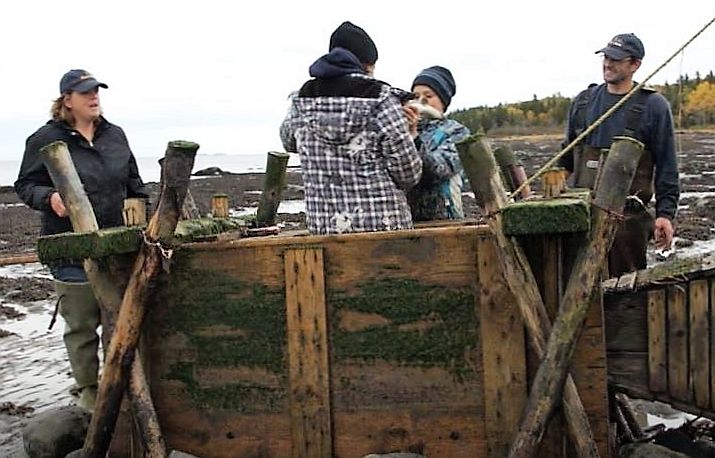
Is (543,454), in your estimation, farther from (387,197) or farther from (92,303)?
(92,303)

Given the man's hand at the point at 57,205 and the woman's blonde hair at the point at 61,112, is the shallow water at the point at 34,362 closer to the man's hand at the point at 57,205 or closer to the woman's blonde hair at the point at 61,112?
the man's hand at the point at 57,205

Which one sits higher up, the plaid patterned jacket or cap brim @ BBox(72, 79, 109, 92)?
cap brim @ BBox(72, 79, 109, 92)

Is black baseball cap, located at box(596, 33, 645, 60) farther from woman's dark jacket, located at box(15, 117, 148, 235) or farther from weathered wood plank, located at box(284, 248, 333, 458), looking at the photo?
woman's dark jacket, located at box(15, 117, 148, 235)

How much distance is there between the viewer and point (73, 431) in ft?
21.3

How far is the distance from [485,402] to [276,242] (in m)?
1.54

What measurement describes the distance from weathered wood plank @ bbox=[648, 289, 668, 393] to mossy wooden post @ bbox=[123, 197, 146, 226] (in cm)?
313

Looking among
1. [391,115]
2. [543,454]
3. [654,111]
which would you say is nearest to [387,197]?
[391,115]

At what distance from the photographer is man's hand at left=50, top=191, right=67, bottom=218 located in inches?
251

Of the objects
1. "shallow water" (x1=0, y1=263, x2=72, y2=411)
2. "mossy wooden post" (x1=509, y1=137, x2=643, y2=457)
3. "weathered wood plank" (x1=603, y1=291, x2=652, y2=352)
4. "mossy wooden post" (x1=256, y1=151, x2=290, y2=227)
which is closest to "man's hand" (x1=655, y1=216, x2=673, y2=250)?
"weathered wood plank" (x1=603, y1=291, x2=652, y2=352)

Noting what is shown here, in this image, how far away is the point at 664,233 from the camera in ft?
22.0

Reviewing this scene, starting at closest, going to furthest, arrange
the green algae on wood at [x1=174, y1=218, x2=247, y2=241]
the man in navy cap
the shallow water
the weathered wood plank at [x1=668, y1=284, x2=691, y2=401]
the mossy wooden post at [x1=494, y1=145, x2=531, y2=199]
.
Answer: the weathered wood plank at [x1=668, y1=284, x2=691, y2=401], the green algae on wood at [x1=174, y1=218, x2=247, y2=241], the man in navy cap, the mossy wooden post at [x1=494, y1=145, x2=531, y2=199], the shallow water

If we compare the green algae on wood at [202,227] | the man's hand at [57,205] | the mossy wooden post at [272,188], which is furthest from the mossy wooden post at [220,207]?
the man's hand at [57,205]

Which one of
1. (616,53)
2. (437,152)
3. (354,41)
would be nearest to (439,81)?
(437,152)

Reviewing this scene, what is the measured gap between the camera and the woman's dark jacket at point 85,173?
6.71 meters
